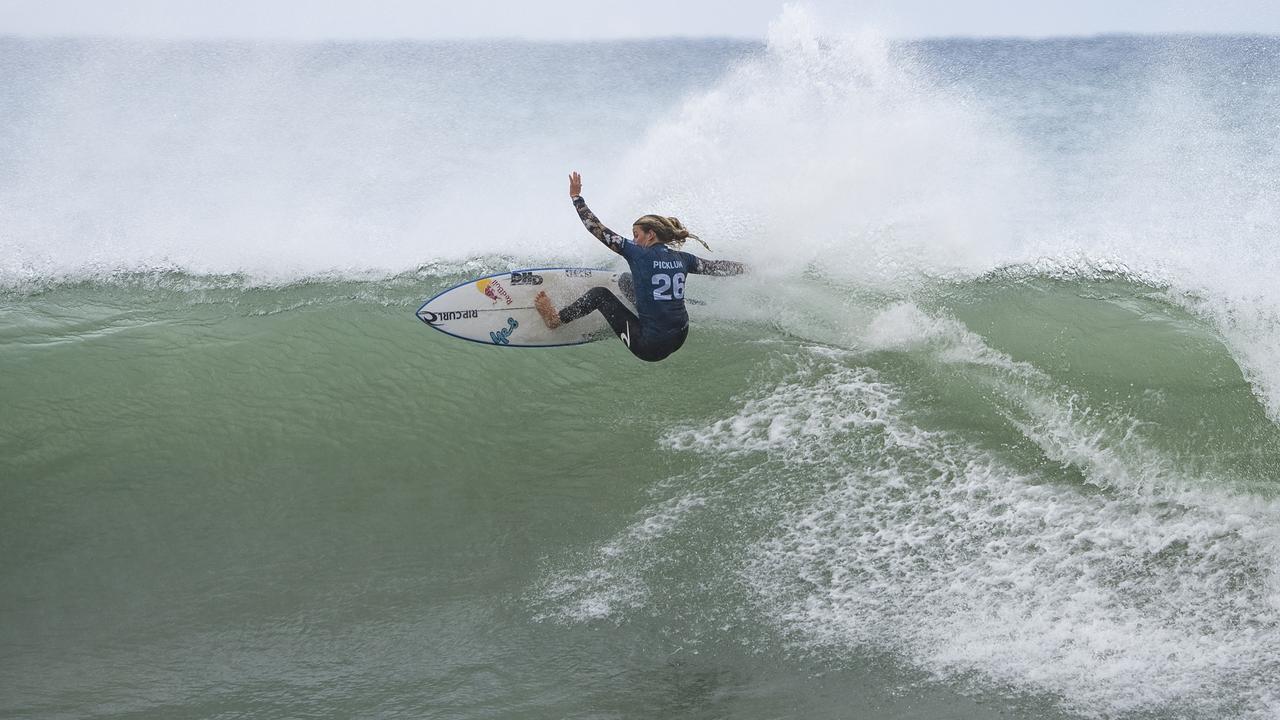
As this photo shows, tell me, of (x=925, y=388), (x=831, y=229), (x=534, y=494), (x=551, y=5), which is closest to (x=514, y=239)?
(x=831, y=229)

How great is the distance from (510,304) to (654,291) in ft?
3.87

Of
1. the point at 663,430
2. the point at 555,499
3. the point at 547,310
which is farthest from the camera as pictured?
the point at 547,310

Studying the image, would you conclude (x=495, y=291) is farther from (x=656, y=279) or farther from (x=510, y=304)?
(x=656, y=279)

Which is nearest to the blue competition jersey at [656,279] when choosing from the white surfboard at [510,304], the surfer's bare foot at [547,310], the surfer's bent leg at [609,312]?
the surfer's bent leg at [609,312]

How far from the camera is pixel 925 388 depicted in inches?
253

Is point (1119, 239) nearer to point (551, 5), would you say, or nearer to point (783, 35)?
point (783, 35)

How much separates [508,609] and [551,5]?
1387cm

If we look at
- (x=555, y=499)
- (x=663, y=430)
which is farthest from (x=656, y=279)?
(x=555, y=499)

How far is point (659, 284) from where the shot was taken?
6.02 metres

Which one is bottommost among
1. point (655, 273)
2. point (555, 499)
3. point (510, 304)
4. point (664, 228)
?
point (555, 499)

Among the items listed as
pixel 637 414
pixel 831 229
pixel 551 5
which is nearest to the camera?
pixel 637 414

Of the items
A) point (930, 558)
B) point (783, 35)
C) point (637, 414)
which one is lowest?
point (930, 558)

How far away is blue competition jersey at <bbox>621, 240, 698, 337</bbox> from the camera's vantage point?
236 inches

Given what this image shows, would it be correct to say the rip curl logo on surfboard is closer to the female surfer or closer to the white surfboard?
the white surfboard
